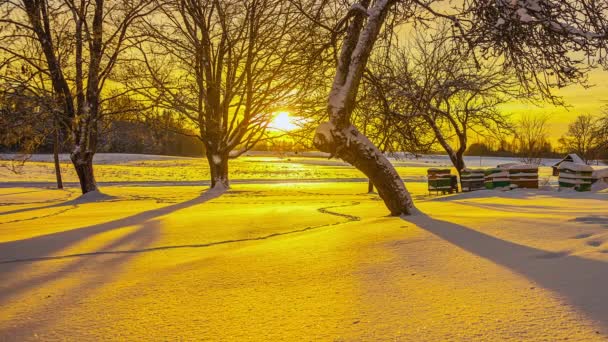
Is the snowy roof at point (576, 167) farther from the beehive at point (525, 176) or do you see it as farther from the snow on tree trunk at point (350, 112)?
the snow on tree trunk at point (350, 112)

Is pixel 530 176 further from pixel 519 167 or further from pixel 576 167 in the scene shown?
pixel 576 167

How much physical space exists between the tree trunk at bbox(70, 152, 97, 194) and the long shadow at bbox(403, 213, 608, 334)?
1219 cm

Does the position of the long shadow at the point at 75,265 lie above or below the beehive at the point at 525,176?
below

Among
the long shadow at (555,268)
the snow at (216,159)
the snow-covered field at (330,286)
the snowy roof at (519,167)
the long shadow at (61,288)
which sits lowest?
the long shadow at (61,288)

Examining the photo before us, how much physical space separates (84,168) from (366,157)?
10.8 m

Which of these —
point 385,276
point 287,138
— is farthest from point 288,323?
point 287,138

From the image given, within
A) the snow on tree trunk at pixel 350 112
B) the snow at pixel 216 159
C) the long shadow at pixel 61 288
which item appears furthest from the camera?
the snow at pixel 216 159

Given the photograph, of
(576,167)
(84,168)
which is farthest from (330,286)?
(84,168)

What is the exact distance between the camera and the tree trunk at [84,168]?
12.7 m

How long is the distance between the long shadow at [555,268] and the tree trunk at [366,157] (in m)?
1.90

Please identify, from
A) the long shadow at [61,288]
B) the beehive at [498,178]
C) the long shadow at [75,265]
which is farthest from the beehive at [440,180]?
the long shadow at [61,288]

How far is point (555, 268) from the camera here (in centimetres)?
257

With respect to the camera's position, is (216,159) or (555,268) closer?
(555,268)

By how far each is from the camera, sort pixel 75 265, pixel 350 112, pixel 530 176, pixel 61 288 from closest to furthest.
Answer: pixel 61 288
pixel 75 265
pixel 350 112
pixel 530 176
